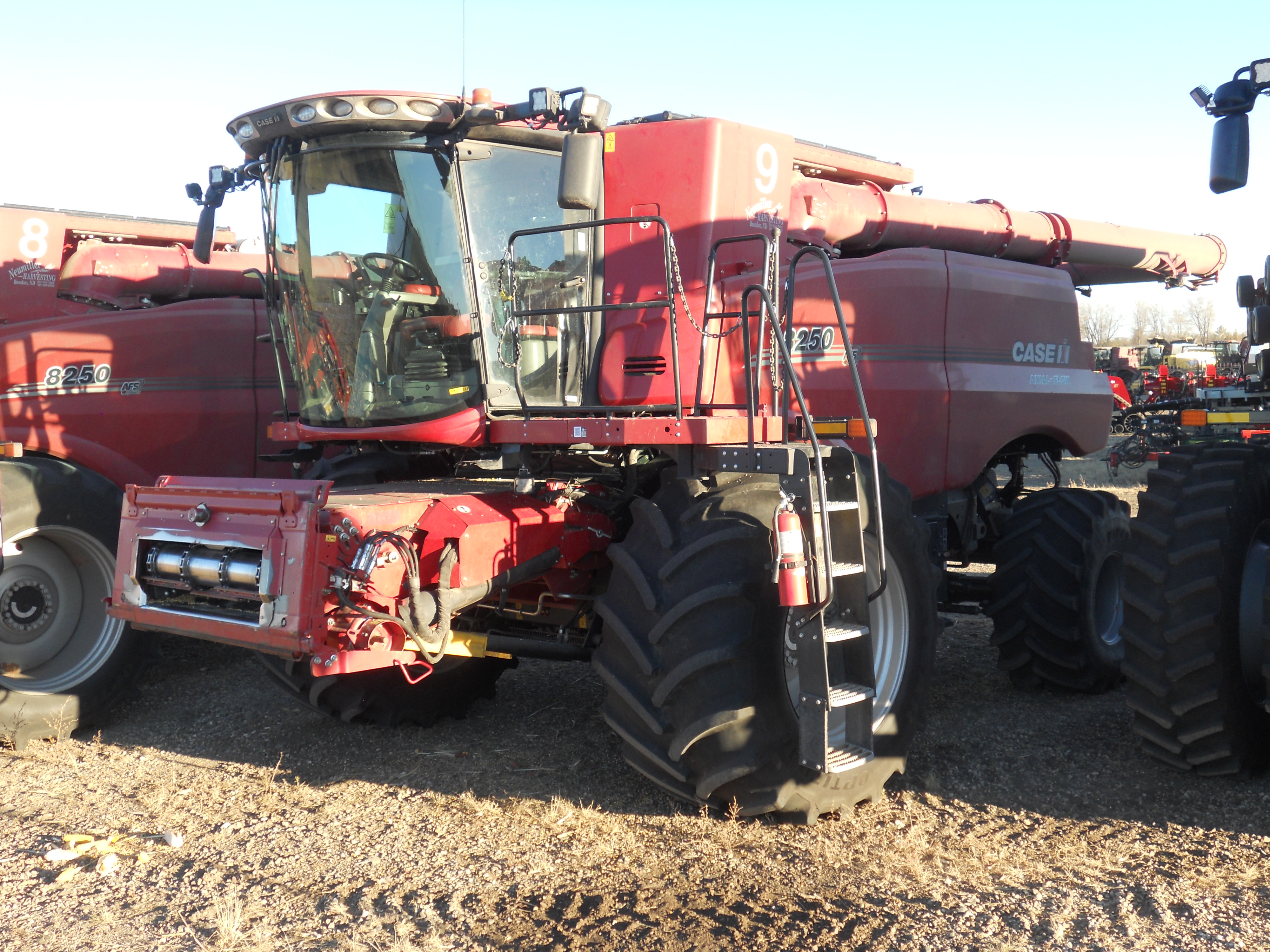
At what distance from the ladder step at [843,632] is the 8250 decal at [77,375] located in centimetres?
458

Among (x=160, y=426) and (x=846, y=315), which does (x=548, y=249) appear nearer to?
(x=846, y=315)

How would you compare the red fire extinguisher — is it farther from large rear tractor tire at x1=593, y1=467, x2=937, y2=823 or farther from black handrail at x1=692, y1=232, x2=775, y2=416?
black handrail at x1=692, y1=232, x2=775, y2=416

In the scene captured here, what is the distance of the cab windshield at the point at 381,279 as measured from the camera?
4.55 m

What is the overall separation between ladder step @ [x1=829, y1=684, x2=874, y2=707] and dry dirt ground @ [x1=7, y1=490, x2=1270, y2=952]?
51 cm

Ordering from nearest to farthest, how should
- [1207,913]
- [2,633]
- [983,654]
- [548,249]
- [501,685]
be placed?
[1207,913]
[548,249]
[2,633]
[501,685]
[983,654]

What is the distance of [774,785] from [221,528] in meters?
2.28

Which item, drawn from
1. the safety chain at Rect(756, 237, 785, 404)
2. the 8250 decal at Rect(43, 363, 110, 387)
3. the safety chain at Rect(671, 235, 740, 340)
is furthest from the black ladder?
the 8250 decal at Rect(43, 363, 110, 387)

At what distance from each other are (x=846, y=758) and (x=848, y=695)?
0.76 feet

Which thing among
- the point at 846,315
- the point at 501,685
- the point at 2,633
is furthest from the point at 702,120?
the point at 2,633

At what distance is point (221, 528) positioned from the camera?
159 inches

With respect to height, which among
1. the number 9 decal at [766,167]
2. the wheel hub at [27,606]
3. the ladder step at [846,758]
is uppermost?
the number 9 decal at [766,167]

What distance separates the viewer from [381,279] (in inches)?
184

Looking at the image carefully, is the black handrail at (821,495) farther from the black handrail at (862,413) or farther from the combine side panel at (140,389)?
the combine side panel at (140,389)

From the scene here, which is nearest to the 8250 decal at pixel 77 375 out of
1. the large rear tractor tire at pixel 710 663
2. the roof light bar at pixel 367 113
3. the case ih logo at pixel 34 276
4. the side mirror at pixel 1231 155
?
the case ih logo at pixel 34 276
